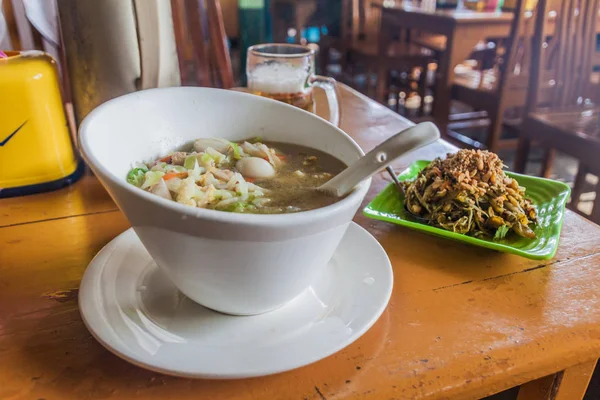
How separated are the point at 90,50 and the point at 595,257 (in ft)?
2.41

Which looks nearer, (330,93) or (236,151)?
(236,151)

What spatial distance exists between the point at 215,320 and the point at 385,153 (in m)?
0.21

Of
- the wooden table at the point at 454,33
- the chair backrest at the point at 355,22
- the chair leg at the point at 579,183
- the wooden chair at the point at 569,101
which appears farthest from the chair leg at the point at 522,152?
the chair backrest at the point at 355,22

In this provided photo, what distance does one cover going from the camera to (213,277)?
395 millimetres

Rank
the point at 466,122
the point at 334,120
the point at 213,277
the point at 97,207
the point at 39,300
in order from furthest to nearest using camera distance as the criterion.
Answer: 1. the point at 466,122
2. the point at 334,120
3. the point at 97,207
4. the point at 39,300
5. the point at 213,277

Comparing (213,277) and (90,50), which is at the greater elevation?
(90,50)

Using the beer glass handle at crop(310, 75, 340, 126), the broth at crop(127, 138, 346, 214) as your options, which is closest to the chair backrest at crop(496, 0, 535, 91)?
the beer glass handle at crop(310, 75, 340, 126)

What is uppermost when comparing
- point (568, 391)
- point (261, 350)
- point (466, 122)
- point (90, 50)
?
point (90, 50)

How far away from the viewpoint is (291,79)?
2.77 ft

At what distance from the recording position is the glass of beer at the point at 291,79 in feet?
2.75

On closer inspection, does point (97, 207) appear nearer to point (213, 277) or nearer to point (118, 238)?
point (118, 238)

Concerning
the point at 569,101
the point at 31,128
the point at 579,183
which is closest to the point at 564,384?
the point at 31,128

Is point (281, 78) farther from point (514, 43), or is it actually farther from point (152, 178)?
point (514, 43)

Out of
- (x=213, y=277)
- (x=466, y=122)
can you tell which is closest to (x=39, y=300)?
(x=213, y=277)
